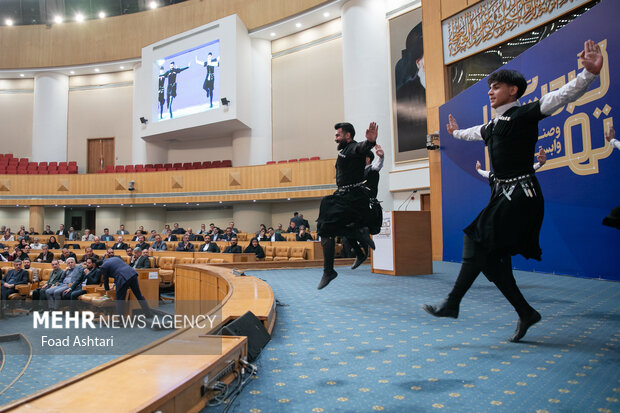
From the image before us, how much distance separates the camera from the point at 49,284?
8336 mm

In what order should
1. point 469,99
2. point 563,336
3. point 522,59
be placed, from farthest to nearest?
1. point 469,99
2. point 522,59
3. point 563,336

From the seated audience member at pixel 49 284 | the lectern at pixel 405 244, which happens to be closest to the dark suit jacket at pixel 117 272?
the seated audience member at pixel 49 284

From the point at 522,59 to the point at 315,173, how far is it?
809 centimetres

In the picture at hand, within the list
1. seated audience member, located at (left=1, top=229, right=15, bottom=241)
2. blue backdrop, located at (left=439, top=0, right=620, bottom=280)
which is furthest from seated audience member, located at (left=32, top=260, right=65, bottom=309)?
blue backdrop, located at (left=439, top=0, right=620, bottom=280)

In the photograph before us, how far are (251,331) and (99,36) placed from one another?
20.2 meters

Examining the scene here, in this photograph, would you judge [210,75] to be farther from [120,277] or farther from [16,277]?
[120,277]

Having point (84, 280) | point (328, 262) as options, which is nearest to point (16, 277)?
A: point (84, 280)

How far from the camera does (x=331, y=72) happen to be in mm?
15617

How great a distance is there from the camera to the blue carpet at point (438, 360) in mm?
1651

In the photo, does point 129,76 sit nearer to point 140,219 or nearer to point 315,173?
point 140,219

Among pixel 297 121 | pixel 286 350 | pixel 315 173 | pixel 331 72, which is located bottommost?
pixel 286 350

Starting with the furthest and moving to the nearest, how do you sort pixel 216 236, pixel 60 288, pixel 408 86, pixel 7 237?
pixel 7 237
pixel 408 86
pixel 216 236
pixel 60 288

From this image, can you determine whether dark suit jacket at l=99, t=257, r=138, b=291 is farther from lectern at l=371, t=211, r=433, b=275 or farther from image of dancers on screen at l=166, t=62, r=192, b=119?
image of dancers on screen at l=166, t=62, r=192, b=119

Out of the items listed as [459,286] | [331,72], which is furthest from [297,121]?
[459,286]
